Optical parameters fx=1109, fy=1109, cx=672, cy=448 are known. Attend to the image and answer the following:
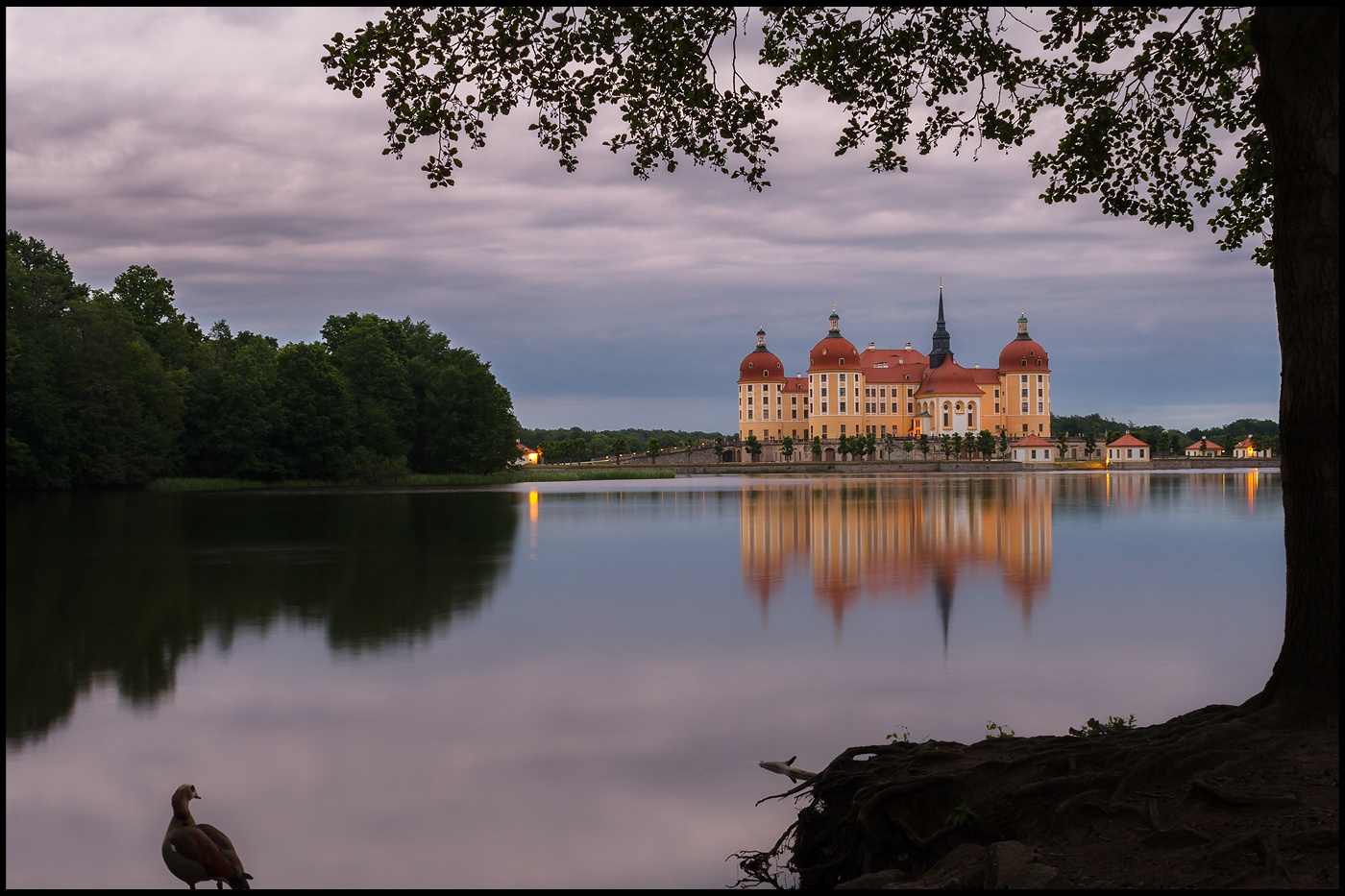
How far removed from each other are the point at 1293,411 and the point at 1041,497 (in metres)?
43.4

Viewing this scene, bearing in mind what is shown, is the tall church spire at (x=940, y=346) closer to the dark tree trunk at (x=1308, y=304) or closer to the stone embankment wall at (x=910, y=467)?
the stone embankment wall at (x=910, y=467)

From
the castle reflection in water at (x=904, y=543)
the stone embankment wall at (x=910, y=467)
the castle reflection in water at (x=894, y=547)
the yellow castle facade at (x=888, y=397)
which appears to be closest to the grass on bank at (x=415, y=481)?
the stone embankment wall at (x=910, y=467)

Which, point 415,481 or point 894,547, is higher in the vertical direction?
point 415,481

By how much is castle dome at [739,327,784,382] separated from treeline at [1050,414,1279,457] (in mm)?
37932

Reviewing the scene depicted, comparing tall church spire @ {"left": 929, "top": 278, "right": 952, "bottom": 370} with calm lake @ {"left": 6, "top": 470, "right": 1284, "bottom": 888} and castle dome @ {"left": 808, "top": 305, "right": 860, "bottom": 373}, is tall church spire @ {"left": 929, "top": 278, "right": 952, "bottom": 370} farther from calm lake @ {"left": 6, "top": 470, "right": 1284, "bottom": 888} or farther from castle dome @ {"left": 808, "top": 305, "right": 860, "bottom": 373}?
calm lake @ {"left": 6, "top": 470, "right": 1284, "bottom": 888}

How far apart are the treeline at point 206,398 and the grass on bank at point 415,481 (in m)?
0.63

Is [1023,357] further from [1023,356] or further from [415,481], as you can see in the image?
[415,481]

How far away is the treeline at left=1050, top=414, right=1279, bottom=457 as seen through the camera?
148 metres

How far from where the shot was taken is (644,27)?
7.79m

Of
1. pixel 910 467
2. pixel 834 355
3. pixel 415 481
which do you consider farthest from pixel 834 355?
pixel 415 481

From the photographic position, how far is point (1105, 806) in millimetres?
5312

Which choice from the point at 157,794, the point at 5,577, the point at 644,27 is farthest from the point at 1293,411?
the point at 5,577

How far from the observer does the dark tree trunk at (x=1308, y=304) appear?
18.6 feet

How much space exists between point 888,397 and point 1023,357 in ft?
61.4
